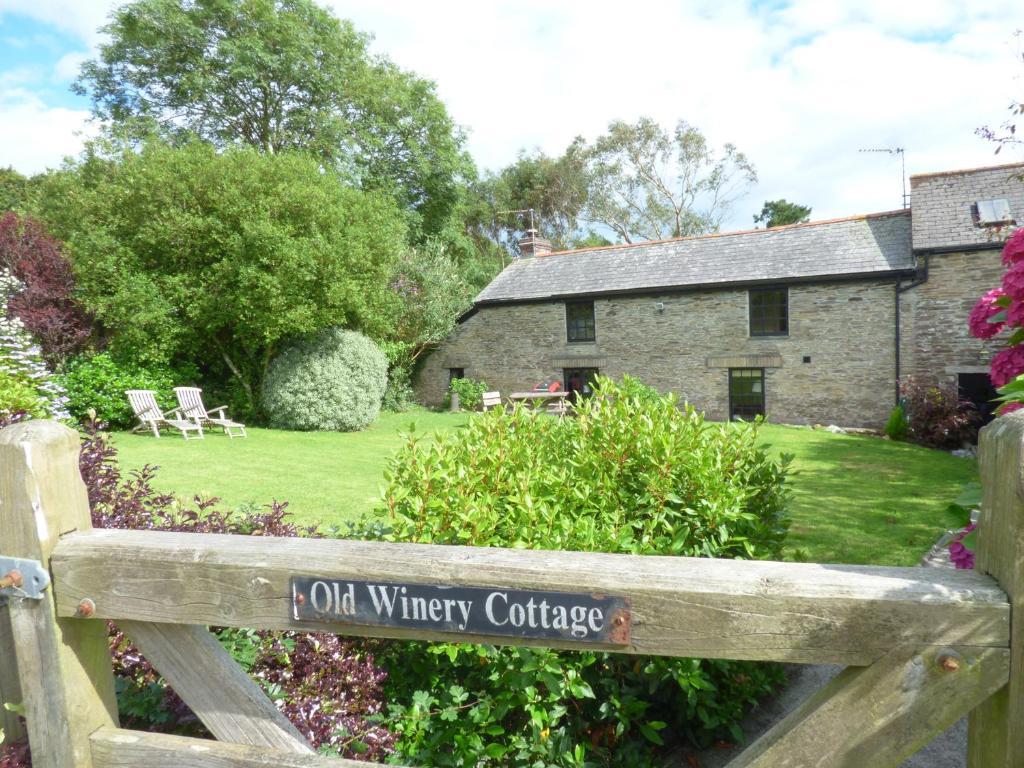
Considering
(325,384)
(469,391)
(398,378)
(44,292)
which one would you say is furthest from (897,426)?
(44,292)

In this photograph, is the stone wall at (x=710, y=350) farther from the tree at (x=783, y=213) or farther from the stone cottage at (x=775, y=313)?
the tree at (x=783, y=213)

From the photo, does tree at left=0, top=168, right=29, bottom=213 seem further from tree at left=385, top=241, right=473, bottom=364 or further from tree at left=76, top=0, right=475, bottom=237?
tree at left=385, top=241, right=473, bottom=364

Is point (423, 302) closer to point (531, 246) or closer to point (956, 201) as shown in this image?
point (531, 246)

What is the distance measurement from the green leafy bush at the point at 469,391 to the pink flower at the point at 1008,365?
20.4 metres

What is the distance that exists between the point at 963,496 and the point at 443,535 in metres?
2.09

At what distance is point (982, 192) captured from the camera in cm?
1777

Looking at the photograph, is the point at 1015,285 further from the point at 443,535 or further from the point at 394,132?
the point at 394,132

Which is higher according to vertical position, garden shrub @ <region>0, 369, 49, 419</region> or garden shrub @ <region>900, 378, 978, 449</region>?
garden shrub @ <region>0, 369, 49, 419</region>

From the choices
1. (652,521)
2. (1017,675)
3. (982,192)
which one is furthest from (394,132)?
(1017,675)

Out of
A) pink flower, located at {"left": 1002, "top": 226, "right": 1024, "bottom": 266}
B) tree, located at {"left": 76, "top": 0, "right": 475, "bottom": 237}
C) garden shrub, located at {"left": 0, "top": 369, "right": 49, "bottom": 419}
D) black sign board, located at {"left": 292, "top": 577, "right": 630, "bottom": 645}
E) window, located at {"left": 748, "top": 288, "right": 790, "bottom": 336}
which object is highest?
tree, located at {"left": 76, "top": 0, "right": 475, "bottom": 237}

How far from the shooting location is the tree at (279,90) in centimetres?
2622

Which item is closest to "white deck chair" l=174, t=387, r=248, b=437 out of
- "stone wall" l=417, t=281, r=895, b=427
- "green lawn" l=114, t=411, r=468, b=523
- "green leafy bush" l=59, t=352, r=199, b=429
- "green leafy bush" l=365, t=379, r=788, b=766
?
"green lawn" l=114, t=411, r=468, b=523

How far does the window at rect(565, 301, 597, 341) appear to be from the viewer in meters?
22.6

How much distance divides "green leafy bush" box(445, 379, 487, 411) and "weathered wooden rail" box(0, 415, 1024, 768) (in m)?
21.3
